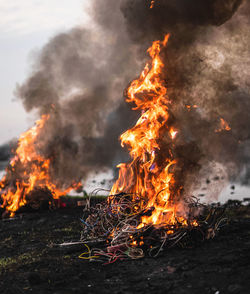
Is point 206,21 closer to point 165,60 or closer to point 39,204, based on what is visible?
point 165,60

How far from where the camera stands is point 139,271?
6.96 metres

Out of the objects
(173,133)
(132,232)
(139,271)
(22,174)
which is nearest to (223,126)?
(173,133)

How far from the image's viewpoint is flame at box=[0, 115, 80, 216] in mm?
16312

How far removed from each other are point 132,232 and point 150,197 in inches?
46.0

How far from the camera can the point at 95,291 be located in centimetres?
627

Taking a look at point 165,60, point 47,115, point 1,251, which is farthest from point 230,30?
point 47,115

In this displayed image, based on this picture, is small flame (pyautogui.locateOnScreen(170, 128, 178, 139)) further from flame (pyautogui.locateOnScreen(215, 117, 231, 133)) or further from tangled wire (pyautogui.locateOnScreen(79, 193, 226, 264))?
flame (pyautogui.locateOnScreen(215, 117, 231, 133))

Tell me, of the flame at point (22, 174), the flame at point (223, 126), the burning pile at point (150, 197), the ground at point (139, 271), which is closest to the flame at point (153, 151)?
the burning pile at point (150, 197)

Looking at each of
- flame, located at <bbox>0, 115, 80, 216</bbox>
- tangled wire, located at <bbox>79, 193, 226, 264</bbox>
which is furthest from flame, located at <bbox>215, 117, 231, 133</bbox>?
flame, located at <bbox>0, 115, 80, 216</bbox>

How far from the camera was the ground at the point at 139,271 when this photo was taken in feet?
20.2

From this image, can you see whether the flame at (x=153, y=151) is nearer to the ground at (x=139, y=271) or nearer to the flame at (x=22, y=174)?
the ground at (x=139, y=271)

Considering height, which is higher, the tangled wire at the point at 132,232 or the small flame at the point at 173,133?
the small flame at the point at 173,133

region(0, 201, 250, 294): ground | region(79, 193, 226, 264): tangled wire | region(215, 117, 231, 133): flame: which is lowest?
region(0, 201, 250, 294): ground

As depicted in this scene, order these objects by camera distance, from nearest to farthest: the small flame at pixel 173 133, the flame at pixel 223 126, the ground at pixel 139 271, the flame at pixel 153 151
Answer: the ground at pixel 139 271 → the flame at pixel 153 151 → the small flame at pixel 173 133 → the flame at pixel 223 126
